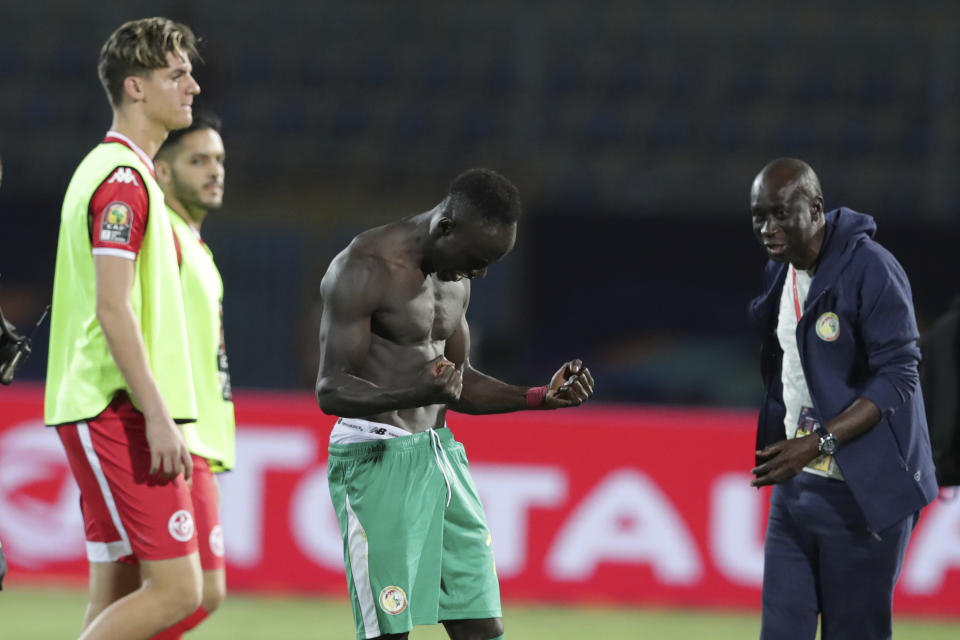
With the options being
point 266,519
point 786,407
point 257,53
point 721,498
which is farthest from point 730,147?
point 786,407

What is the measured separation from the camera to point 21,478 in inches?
315

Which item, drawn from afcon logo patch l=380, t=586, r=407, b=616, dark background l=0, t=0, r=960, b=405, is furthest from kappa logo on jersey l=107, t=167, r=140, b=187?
dark background l=0, t=0, r=960, b=405

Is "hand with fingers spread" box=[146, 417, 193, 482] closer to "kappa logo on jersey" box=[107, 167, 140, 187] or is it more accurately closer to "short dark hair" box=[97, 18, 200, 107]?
"kappa logo on jersey" box=[107, 167, 140, 187]

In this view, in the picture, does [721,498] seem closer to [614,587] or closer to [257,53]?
[614,587]

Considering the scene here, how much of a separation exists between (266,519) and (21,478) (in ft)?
4.93

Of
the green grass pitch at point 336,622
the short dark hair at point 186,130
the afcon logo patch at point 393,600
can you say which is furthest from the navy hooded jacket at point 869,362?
the green grass pitch at point 336,622

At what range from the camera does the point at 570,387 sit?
153 inches

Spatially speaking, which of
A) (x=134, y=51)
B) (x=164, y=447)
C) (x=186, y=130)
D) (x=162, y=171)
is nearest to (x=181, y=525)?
(x=164, y=447)

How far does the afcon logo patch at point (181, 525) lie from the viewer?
3898mm

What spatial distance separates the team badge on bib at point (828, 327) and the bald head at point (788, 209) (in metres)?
0.20

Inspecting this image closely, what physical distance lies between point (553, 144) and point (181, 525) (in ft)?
39.9

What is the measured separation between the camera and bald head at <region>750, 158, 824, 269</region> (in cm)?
401

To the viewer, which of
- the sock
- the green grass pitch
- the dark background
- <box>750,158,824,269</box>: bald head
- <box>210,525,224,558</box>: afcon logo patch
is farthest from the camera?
the dark background

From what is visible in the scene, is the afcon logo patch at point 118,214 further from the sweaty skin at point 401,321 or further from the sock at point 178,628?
the sock at point 178,628
